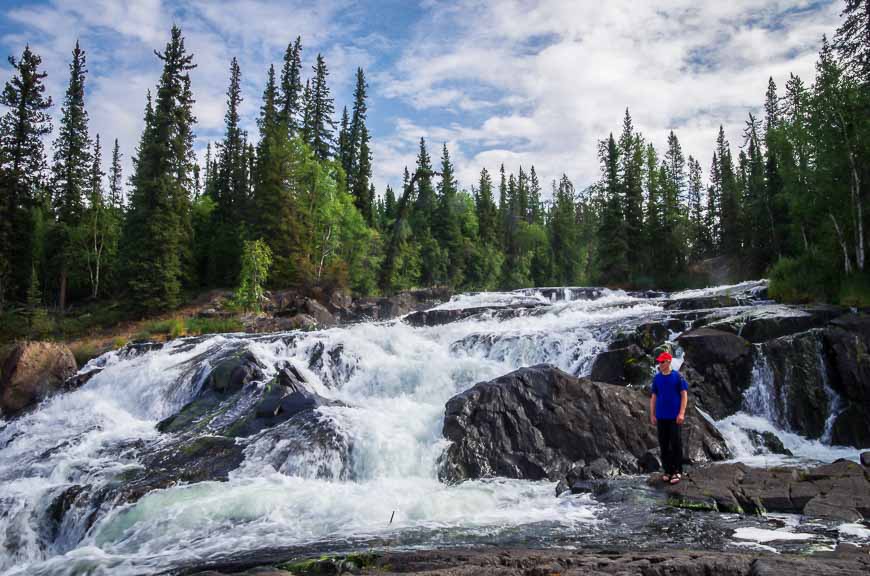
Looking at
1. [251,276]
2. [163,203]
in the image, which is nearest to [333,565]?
[251,276]

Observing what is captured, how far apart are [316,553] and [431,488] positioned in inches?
134

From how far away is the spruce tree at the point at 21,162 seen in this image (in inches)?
1292

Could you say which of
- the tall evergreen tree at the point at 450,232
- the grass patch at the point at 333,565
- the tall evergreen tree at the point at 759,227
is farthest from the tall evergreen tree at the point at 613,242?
the grass patch at the point at 333,565

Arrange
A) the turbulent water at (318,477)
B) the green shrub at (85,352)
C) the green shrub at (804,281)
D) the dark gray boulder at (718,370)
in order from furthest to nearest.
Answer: the green shrub at (85,352) < the green shrub at (804,281) < the dark gray boulder at (718,370) < the turbulent water at (318,477)

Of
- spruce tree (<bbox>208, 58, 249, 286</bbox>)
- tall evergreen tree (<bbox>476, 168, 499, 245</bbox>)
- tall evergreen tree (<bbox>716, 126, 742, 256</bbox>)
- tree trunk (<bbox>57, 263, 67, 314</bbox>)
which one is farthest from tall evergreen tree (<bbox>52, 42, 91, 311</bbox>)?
tall evergreen tree (<bbox>716, 126, 742, 256</bbox>)

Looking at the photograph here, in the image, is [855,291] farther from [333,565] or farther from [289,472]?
[333,565]

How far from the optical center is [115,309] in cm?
3142

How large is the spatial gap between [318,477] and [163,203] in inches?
1147

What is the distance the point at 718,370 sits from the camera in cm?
1348

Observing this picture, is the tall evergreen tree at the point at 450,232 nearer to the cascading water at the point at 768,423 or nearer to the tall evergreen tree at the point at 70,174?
the tall evergreen tree at the point at 70,174

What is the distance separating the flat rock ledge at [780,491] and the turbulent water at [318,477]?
2.01 ft

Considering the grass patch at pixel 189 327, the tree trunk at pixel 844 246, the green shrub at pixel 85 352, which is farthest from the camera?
the grass patch at pixel 189 327

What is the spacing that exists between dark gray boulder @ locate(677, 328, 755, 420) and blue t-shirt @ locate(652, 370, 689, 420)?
493cm

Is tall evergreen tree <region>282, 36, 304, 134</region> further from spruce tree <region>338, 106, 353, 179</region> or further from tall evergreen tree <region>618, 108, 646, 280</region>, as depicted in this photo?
tall evergreen tree <region>618, 108, 646, 280</region>
